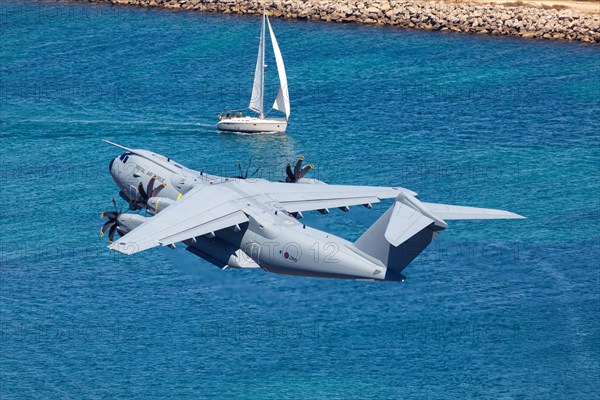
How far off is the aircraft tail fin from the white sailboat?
219 ft

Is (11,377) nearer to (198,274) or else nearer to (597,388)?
(198,274)

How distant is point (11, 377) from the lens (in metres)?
151

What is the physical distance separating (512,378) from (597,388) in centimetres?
780

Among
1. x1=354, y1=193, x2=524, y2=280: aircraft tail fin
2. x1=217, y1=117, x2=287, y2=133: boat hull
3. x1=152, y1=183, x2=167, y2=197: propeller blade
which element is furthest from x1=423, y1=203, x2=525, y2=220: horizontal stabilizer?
x1=217, y1=117, x2=287, y2=133: boat hull

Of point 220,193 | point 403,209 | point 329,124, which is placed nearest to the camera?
point 403,209

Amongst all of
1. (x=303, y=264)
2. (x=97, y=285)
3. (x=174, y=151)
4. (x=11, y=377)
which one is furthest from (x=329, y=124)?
(x=303, y=264)

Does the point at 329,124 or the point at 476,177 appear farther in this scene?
the point at 329,124

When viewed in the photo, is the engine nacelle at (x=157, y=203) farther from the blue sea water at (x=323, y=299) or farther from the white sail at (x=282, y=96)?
the white sail at (x=282, y=96)

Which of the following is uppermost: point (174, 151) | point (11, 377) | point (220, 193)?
point (220, 193)

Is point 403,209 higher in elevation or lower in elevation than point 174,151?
higher

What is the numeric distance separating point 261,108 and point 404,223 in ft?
259

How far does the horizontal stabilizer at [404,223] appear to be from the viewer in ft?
375

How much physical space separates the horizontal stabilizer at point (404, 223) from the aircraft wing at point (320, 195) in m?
13.7

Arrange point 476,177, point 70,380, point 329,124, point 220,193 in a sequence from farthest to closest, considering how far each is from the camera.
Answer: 1. point 329,124
2. point 476,177
3. point 70,380
4. point 220,193
